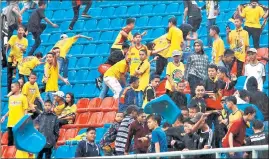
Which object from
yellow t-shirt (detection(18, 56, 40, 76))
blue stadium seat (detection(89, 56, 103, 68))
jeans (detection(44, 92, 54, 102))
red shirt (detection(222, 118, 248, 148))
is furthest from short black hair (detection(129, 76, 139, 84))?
red shirt (detection(222, 118, 248, 148))

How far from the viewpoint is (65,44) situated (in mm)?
16938

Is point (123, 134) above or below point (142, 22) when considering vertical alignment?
below

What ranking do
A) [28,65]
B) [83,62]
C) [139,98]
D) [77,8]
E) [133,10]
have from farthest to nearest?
1. [77,8]
2. [133,10]
3. [83,62]
4. [28,65]
5. [139,98]

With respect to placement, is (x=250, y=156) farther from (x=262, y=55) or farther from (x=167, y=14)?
(x=167, y=14)

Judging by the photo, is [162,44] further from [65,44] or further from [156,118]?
[156,118]

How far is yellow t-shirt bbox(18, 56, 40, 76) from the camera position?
16.8 metres

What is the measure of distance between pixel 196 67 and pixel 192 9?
2.91 metres

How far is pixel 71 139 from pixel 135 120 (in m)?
2.55

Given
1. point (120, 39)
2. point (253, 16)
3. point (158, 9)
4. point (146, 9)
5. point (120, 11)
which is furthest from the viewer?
point (120, 11)

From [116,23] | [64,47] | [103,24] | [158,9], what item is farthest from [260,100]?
[103,24]

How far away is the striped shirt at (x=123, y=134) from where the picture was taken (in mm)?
12641

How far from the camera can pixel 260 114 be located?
12094mm

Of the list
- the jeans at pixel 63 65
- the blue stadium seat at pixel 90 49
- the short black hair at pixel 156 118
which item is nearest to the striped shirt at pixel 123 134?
the short black hair at pixel 156 118

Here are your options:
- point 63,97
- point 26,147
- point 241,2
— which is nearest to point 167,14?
point 241,2
